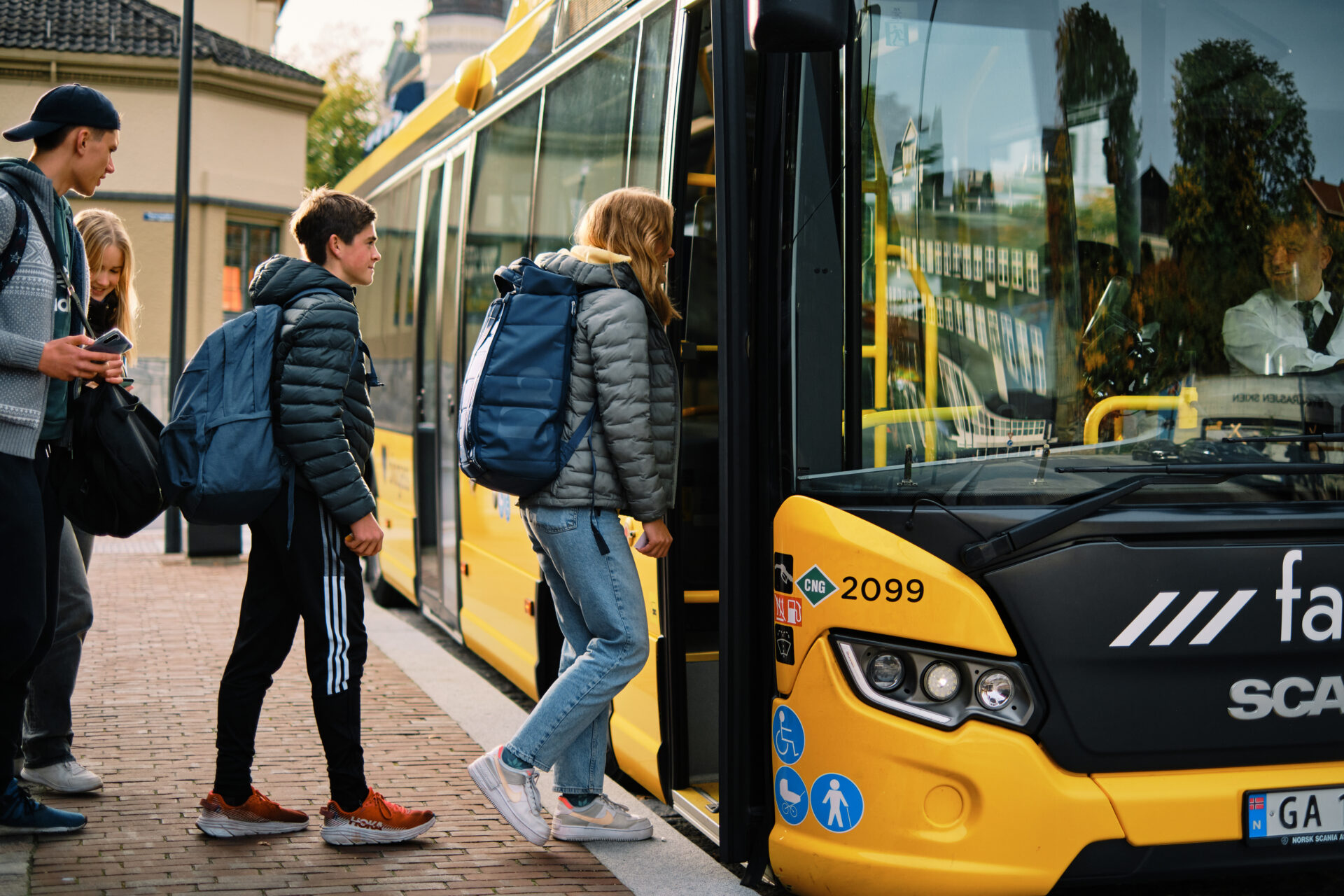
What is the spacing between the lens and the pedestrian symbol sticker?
134 inches

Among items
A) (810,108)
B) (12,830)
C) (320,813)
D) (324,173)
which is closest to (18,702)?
(12,830)

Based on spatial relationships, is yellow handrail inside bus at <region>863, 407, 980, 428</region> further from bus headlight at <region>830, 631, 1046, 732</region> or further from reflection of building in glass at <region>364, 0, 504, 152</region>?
reflection of building in glass at <region>364, 0, 504, 152</region>

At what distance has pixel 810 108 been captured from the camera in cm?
355

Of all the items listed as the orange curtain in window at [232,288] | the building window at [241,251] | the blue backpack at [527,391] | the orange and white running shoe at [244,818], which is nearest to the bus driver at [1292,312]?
the blue backpack at [527,391]

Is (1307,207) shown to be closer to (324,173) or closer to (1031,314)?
(1031,314)

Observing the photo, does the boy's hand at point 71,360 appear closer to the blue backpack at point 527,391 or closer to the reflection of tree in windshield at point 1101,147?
the blue backpack at point 527,391

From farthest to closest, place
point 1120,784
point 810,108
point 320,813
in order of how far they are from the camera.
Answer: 1. point 320,813
2. point 810,108
3. point 1120,784

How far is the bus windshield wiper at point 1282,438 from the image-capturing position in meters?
3.31

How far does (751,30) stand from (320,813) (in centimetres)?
265

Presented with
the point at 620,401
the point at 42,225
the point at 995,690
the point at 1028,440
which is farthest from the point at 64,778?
the point at 1028,440

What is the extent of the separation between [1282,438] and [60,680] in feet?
12.7

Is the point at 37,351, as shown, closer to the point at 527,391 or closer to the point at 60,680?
the point at 527,391

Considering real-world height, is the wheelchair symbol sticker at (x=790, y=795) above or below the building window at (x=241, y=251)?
below

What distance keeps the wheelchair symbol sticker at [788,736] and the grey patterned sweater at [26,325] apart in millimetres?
2153
